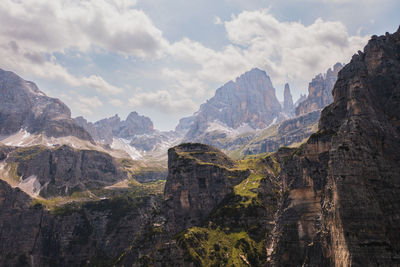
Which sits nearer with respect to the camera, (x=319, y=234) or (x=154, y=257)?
(x=319, y=234)

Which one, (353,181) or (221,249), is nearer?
(353,181)

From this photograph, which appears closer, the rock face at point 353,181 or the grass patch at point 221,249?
the rock face at point 353,181

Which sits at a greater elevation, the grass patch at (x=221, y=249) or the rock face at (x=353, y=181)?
the rock face at (x=353, y=181)

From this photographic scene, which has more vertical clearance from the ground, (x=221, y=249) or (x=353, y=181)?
(x=353, y=181)

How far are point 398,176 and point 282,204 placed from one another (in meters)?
45.6

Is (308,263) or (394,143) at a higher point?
(394,143)

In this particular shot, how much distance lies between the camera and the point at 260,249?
186 metres

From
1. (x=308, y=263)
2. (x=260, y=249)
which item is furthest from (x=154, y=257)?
(x=308, y=263)

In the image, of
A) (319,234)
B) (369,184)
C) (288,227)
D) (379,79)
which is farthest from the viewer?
(379,79)

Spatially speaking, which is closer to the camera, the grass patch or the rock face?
the rock face

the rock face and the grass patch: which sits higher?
the rock face

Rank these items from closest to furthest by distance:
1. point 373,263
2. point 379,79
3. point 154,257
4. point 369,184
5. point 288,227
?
1. point 373,263
2. point 369,184
3. point 288,227
4. point 379,79
5. point 154,257

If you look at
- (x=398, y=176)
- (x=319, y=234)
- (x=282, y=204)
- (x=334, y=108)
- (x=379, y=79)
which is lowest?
(x=319, y=234)

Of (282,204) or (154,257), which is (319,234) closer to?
(282,204)
